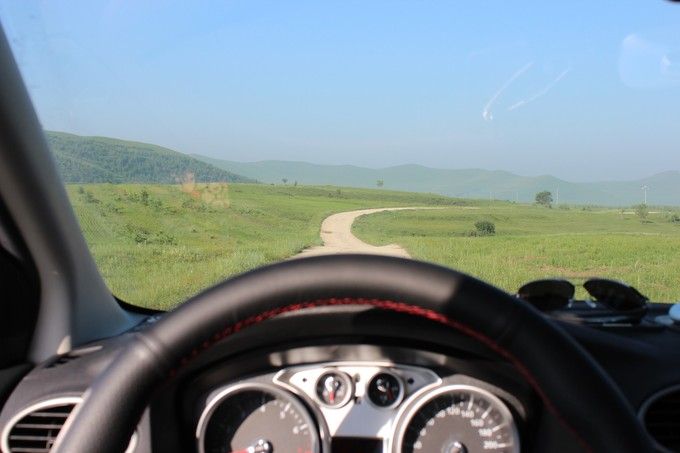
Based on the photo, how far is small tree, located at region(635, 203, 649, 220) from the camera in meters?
4.02

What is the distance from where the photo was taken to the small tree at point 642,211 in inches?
158

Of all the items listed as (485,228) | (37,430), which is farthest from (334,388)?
(485,228)

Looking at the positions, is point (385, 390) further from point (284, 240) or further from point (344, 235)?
point (284, 240)

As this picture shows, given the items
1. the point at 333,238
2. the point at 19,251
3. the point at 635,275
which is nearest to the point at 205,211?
the point at 333,238

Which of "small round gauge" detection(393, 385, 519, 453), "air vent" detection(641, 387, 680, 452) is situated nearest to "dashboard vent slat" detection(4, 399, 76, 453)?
"small round gauge" detection(393, 385, 519, 453)

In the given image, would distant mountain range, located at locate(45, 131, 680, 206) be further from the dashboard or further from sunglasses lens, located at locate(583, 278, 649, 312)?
the dashboard

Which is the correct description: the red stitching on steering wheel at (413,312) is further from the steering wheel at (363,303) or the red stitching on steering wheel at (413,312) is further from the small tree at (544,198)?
the small tree at (544,198)

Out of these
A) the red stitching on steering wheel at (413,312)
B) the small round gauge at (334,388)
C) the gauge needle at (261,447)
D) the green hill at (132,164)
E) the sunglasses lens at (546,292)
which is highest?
the green hill at (132,164)

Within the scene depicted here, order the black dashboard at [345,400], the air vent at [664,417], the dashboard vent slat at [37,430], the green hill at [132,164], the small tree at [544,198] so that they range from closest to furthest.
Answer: the black dashboard at [345,400], the air vent at [664,417], the dashboard vent slat at [37,430], the green hill at [132,164], the small tree at [544,198]

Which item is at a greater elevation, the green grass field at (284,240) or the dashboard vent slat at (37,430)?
the green grass field at (284,240)

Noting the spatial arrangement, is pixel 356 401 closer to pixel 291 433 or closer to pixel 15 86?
pixel 291 433

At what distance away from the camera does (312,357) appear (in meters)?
2.86

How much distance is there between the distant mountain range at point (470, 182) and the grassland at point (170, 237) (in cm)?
23

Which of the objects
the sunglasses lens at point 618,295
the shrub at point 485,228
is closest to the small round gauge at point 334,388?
the sunglasses lens at point 618,295
